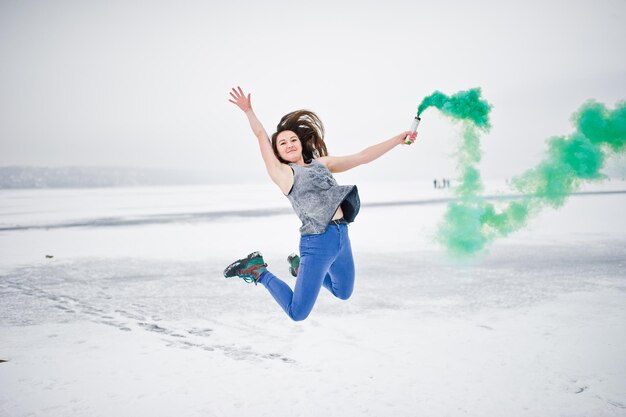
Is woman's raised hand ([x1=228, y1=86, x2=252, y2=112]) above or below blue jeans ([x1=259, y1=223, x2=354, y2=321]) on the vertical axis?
above

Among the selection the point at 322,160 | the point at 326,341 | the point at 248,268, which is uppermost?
the point at 322,160

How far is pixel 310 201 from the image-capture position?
12.0 ft

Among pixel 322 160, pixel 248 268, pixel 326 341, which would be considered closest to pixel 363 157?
pixel 322 160

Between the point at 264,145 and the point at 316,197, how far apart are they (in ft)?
1.97

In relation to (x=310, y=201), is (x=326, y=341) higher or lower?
lower

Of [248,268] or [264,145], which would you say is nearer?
[264,145]

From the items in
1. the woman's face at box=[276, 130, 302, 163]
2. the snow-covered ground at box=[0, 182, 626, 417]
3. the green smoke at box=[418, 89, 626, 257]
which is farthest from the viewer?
the green smoke at box=[418, 89, 626, 257]

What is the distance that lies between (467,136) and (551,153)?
275 cm

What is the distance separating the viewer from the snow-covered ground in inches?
132

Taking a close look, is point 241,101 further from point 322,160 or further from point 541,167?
point 541,167

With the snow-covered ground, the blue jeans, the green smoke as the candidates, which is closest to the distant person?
the blue jeans

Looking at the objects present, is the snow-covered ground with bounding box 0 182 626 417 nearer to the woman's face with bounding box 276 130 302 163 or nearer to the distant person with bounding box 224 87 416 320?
the distant person with bounding box 224 87 416 320

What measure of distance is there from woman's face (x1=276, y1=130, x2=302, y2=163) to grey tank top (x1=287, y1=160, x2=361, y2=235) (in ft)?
0.44

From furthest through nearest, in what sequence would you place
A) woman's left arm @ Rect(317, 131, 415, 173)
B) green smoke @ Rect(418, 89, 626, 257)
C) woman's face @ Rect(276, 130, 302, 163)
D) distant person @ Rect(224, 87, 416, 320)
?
green smoke @ Rect(418, 89, 626, 257), woman's left arm @ Rect(317, 131, 415, 173), woman's face @ Rect(276, 130, 302, 163), distant person @ Rect(224, 87, 416, 320)
